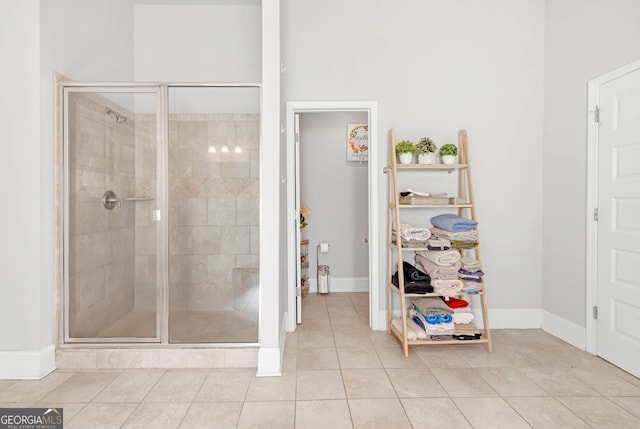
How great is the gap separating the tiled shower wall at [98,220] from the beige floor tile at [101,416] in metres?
0.71

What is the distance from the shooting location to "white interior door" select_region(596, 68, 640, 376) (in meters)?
2.42

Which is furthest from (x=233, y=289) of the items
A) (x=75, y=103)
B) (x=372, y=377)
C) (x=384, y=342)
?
(x=75, y=103)

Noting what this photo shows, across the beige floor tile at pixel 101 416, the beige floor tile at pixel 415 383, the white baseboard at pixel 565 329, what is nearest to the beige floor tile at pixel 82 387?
the beige floor tile at pixel 101 416

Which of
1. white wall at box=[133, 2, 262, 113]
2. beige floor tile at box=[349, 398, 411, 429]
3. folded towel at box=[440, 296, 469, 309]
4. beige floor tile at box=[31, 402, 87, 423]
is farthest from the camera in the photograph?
white wall at box=[133, 2, 262, 113]

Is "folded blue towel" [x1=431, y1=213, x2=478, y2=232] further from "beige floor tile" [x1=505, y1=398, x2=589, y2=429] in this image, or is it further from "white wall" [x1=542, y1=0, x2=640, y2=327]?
"beige floor tile" [x1=505, y1=398, x2=589, y2=429]

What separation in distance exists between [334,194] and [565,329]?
288cm

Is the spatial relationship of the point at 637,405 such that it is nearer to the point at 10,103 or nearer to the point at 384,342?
the point at 384,342

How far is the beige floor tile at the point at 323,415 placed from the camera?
6.09ft

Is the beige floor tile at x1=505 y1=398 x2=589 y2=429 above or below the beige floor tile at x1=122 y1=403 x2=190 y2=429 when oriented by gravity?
above

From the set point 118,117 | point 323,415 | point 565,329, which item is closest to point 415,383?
point 323,415

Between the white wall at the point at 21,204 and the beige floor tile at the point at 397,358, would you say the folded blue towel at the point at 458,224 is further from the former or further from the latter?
the white wall at the point at 21,204

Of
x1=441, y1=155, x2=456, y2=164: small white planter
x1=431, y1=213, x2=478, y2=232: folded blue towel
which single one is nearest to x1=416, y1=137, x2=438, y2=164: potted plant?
x1=441, y1=155, x2=456, y2=164: small white planter

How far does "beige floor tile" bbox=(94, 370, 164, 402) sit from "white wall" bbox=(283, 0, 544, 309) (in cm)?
220

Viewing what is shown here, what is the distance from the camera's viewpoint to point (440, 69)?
3312mm
